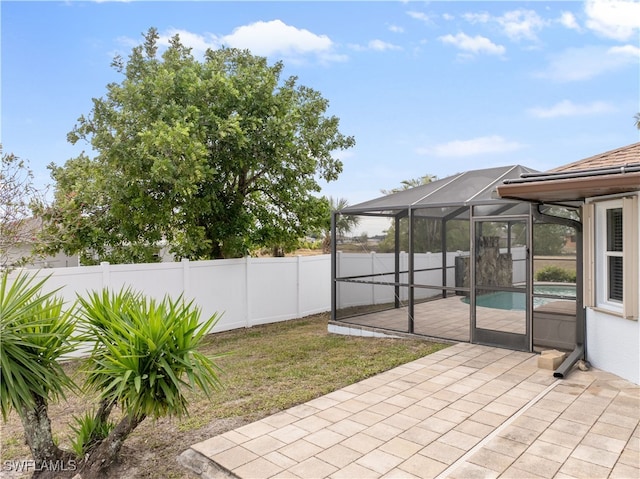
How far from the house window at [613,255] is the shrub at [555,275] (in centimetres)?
43

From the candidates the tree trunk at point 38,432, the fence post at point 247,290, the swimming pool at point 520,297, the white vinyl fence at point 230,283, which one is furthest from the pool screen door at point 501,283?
the tree trunk at point 38,432

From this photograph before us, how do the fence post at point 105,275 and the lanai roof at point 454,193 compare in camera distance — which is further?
the fence post at point 105,275

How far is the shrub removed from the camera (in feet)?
20.1

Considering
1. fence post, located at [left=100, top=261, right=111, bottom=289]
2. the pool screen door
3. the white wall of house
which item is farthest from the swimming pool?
fence post, located at [left=100, top=261, right=111, bottom=289]

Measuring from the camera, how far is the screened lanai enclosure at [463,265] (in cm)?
625

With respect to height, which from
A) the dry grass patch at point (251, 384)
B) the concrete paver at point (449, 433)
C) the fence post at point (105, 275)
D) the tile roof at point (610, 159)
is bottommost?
the dry grass patch at point (251, 384)

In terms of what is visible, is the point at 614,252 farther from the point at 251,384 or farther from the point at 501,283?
the point at 251,384

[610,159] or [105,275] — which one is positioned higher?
[610,159]

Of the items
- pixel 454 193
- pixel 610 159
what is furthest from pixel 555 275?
pixel 454 193

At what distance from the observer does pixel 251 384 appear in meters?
5.39

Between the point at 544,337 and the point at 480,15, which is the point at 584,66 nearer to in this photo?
the point at 480,15

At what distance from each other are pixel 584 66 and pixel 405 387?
11.9 meters

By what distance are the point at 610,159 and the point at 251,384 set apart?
5.48 m

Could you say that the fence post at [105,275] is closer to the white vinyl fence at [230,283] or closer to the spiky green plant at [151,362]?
the white vinyl fence at [230,283]
